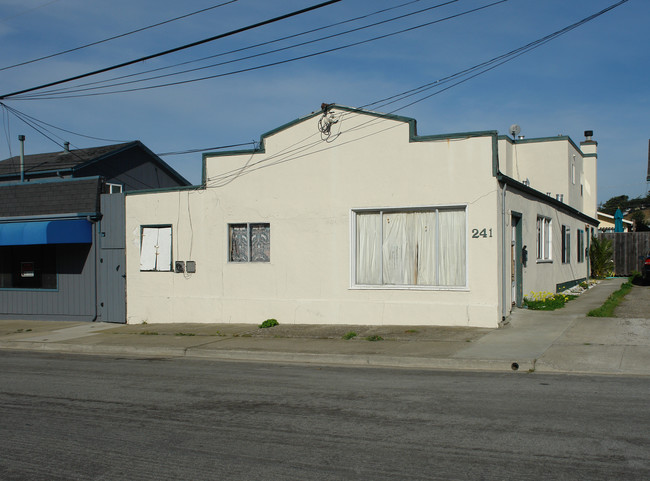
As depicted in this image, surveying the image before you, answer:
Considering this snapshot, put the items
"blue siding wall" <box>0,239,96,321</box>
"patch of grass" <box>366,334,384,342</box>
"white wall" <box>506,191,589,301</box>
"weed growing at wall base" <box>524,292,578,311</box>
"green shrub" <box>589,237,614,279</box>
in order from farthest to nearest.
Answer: "green shrub" <box>589,237,614,279</box>
"blue siding wall" <box>0,239,96,321</box>
"white wall" <box>506,191,589,301</box>
"weed growing at wall base" <box>524,292,578,311</box>
"patch of grass" <box>366,334,384,342</box>

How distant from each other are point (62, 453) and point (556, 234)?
18183 millimetres

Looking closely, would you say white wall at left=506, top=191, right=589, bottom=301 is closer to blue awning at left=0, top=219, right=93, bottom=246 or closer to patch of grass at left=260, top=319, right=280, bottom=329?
patch of grass at left=260, top=319, right=280, bottom=329

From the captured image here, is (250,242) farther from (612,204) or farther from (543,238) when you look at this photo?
(612,204)

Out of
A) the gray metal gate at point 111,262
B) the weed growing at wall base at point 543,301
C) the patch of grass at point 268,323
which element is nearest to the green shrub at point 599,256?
the weed growing at wall base at point 543,301

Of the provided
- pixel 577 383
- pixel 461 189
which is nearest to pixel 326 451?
pixel 577 383

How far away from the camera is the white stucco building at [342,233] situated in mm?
14195

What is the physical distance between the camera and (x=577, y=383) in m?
8.77

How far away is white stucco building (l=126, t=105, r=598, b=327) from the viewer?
46.6 feet

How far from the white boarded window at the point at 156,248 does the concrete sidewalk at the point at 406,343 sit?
1676 mm

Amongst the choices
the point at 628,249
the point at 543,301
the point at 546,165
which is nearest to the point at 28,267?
the point at 543,301

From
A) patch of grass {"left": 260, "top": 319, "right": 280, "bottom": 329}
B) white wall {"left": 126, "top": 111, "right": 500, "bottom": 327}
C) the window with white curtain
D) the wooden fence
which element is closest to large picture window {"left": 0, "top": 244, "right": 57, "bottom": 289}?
white wall {"left": 126, "top": 111, "right": 500, "bottom": 327}

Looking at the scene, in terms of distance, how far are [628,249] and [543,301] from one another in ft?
59.6

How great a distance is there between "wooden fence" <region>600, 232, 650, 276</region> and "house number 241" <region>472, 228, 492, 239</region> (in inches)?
824

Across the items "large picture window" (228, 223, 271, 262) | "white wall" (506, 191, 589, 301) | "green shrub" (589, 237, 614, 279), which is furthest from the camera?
"green shrub" (589, 237, 614, 279)
